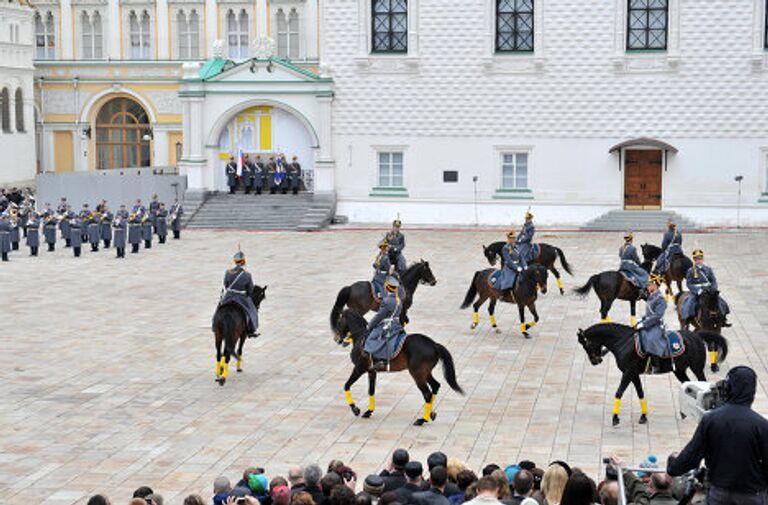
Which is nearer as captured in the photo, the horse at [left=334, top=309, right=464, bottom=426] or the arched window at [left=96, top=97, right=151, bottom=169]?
the horse at [left=334, top=309, right=464, bottom=426]

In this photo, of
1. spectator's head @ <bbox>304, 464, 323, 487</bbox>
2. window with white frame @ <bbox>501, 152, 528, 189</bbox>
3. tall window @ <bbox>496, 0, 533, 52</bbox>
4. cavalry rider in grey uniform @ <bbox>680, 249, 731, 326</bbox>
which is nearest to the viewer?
spectator's head @ <bbox>304, 464, 323, 487</bbox>

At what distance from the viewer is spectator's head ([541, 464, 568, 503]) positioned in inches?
414

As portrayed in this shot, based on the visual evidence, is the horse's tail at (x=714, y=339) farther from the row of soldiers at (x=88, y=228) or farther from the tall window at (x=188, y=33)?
the tall window at (x=188, y=33)

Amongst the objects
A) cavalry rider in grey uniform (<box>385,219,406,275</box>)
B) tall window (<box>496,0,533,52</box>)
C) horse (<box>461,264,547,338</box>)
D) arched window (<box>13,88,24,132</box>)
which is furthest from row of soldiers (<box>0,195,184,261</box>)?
arched window (<box>13,88,24,132</box>)

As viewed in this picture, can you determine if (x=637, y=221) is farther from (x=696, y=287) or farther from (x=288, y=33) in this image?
(x=288, y=33)

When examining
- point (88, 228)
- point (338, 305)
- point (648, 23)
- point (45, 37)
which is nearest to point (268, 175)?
point (88, 228)

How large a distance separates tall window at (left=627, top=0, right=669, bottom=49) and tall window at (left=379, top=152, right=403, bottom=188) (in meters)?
8.75

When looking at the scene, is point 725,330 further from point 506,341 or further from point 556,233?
point 556,233

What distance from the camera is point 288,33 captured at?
2463 inches

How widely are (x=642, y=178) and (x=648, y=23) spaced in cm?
510

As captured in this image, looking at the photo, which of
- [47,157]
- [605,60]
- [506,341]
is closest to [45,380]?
[506,341]

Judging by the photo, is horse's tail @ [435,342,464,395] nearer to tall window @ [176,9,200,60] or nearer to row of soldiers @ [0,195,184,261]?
row of soldiers @ [0,195,184,261]

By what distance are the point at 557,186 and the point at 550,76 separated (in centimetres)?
369

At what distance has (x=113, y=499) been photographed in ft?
44.9
